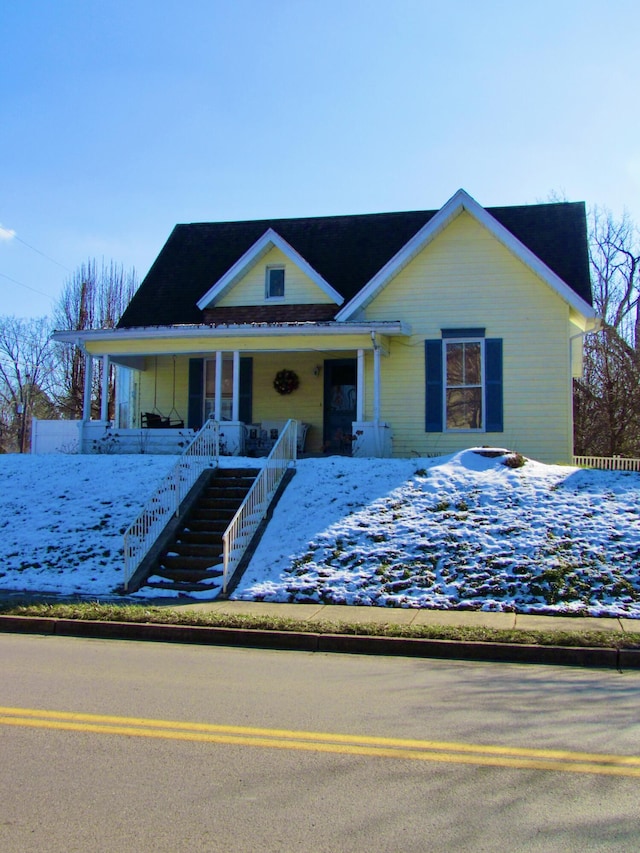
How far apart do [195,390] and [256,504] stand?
329 inches

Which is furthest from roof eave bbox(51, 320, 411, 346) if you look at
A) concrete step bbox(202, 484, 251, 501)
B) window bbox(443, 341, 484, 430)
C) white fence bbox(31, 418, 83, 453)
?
concrete step bbox(202, 484, 251, 501)

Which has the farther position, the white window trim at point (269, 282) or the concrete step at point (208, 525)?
the white window trim at point (269, 282)

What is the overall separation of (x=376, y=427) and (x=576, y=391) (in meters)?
19.8

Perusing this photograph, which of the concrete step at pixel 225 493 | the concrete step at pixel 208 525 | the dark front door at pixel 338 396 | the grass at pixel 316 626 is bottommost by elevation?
the grass at pixel 316 626

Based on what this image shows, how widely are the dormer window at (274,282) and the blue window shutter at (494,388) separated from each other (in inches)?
229

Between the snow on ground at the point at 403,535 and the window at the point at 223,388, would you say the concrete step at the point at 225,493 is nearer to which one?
the snow on ground at the point at 403,535

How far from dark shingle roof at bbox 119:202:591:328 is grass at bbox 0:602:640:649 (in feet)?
39.0

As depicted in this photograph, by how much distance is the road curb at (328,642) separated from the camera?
843 cm

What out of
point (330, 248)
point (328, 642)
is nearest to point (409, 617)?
point (328, 642)

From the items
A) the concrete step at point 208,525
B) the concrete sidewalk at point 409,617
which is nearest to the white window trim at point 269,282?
the concrete step at point 208,525

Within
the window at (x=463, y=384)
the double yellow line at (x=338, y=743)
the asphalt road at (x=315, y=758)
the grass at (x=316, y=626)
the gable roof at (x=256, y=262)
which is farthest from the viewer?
the gable roof at (x=256, y=262)

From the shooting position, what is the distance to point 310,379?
21.0m

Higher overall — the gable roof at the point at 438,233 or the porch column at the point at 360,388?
the gable roof at the point at 438,233

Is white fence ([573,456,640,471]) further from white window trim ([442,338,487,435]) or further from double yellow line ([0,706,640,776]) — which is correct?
double yellow line ([0,706,640,776])
